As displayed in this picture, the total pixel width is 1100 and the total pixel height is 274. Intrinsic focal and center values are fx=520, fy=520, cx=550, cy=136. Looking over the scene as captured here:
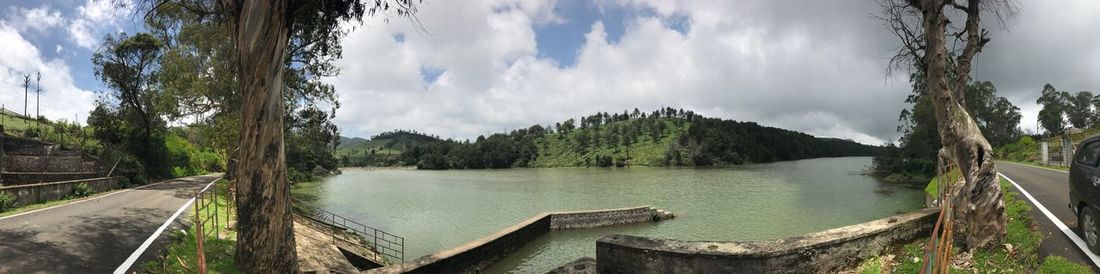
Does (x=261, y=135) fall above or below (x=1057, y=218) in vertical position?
above

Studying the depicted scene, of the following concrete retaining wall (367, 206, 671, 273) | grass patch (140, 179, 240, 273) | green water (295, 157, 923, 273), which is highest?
grass patch (140, 179, 240, 273)

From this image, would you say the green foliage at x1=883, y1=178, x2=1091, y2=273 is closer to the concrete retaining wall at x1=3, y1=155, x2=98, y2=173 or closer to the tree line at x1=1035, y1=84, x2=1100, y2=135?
the concrete retaining wall at x1=3, y1=155, x2=98, y2=173

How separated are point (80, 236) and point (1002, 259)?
15399 mm

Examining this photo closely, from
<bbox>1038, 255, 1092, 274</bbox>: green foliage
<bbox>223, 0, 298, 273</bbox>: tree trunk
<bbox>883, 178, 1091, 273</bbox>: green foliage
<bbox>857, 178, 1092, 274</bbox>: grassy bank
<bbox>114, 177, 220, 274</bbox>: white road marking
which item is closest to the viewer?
<bbox>1038, 255, 1092, 274</bbox>: green foliage

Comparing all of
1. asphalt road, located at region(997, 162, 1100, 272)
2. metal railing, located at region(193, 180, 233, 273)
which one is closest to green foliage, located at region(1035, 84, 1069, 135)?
asphalt road, located at region(997, 162, 1100, 272)

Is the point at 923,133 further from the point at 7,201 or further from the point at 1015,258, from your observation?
the point at 7,201

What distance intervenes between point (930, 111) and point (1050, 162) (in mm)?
11873

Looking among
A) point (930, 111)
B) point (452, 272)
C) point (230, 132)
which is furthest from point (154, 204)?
point (930, 111)

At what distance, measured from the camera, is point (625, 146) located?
138 m

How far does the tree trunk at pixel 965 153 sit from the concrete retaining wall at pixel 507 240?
33.5ft

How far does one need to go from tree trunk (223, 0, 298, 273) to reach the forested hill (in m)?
106

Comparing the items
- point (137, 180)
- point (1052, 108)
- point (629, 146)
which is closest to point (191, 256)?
point (137, 180)

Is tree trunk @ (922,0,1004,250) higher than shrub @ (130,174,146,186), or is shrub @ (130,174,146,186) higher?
tree trunk @ (922,0,1004,250)

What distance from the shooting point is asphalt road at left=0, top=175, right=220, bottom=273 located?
7.91 metres
